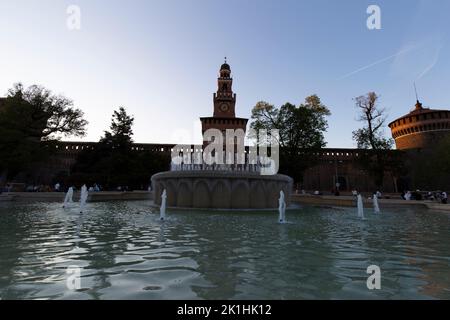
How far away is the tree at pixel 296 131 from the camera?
33188 mm

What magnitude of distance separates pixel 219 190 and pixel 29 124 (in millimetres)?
25547

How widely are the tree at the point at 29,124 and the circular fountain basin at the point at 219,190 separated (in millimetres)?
20155

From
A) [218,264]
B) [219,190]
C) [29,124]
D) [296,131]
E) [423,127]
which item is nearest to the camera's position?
[218,264]

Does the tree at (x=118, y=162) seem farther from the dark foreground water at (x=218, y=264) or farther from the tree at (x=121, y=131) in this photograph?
the dark foreground water at (x=218, y=264)

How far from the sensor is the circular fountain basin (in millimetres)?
13938

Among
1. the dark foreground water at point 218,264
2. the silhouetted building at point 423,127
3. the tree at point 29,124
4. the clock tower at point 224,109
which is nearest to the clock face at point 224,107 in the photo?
the clock tower at point 224,109

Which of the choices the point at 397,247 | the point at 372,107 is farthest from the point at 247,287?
the point at 372,107

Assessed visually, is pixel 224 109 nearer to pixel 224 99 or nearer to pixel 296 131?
Answer: pixel 224 99

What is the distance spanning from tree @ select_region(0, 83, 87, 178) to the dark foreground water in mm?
23325

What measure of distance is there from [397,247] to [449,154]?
32668 millimetres

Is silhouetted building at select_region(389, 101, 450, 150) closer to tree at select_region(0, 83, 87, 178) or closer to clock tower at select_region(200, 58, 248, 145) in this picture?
clock tower at select_region(200, 58, 248, 145)

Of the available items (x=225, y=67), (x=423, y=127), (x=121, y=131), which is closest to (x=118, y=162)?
(x=121, y=131)

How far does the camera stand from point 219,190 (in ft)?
46.0

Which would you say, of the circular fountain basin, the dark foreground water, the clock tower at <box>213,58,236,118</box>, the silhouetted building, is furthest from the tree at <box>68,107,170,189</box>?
the silhouetted building
